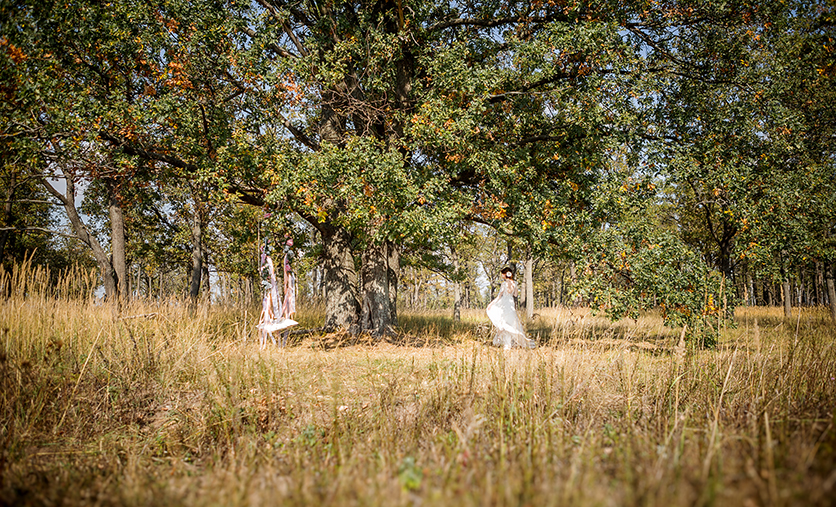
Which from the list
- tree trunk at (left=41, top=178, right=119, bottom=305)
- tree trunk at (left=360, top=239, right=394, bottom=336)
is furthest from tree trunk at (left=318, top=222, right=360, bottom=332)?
tree trunk at (left=41, top=178, right=119, bottom=305)

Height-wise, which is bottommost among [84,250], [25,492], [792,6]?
[25,492]

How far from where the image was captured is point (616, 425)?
362cm

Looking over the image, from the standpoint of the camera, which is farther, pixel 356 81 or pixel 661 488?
pixel 356 81

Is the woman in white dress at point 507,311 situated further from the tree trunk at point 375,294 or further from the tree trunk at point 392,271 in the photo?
A: the tree trunk at point 392,271

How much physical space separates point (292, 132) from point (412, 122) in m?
3.48

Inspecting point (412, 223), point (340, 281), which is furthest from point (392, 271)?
point (412, 223)

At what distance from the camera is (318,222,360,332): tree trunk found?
10.6m

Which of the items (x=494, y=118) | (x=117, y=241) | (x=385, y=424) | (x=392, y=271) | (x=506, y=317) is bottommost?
(x=385, y=424)

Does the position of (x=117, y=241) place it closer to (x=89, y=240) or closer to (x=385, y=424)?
(x=89, y=240)

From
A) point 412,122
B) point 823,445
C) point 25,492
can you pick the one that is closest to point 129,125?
point 412,122

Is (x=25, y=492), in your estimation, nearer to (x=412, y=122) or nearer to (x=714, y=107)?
(x=412, y=122)

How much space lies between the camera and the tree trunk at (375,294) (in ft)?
33.2

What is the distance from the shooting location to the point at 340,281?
10.7 meters

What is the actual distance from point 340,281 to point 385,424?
23.8 feet
